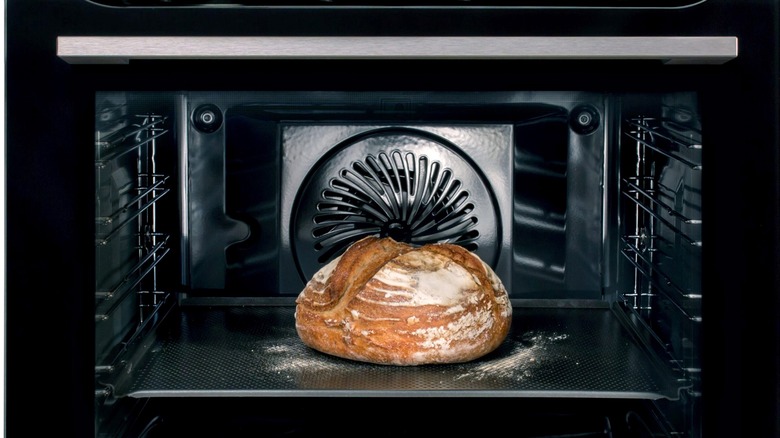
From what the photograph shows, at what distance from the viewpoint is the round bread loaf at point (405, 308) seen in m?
1.36

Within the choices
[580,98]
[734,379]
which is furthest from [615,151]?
[734,379]

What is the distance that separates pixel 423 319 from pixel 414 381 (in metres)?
0.10

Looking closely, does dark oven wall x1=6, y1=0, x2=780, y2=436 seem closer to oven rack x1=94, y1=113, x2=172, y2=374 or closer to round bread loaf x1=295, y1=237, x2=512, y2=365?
oven rack x1=94, y1=113, x2=172, y2=374

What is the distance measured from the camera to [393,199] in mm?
1644

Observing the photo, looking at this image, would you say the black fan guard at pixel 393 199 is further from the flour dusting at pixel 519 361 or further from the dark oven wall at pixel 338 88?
the dark oven wall at pixel 338 88

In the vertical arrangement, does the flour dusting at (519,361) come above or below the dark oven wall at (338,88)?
below

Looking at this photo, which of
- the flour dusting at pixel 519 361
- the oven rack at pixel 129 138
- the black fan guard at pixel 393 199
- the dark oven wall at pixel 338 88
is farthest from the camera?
the black fan guard at pixel 393 199

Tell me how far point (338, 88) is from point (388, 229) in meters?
0.56

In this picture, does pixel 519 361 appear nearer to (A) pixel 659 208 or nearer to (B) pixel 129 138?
(A) pixel 659 208

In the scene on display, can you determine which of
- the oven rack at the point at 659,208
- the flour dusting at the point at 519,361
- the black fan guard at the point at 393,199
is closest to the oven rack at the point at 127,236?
the black fan guard at the point at 393,199

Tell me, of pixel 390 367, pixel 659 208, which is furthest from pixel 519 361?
pixel 659 208

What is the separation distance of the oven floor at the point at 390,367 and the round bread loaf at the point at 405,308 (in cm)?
3

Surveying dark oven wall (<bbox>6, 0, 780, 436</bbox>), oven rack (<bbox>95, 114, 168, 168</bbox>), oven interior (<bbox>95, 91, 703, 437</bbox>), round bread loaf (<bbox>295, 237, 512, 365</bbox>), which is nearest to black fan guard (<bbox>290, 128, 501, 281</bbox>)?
oven interior (<bbox>95, 91, 703, 437</bbox>)

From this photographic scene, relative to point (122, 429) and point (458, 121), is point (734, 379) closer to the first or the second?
point (458, 121)
